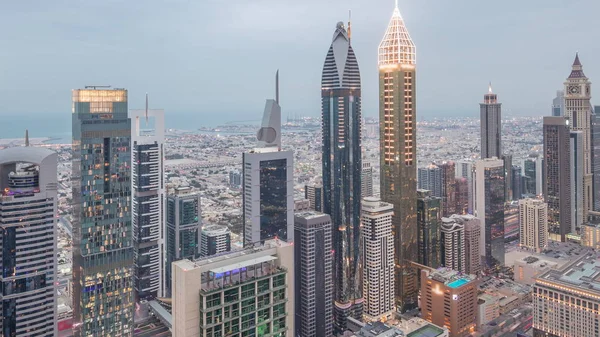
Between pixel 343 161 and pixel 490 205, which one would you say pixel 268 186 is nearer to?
pixel 343 161

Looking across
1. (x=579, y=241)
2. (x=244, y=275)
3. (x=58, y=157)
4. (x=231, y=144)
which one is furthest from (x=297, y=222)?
(x=579, y=241)

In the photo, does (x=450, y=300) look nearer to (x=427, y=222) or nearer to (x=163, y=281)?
(x=427, y=222)

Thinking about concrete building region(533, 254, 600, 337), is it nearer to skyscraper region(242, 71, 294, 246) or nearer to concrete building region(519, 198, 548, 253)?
skyscraper region(242, 71, 294, 246)

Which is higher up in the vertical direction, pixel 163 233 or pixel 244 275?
pixel 244 275

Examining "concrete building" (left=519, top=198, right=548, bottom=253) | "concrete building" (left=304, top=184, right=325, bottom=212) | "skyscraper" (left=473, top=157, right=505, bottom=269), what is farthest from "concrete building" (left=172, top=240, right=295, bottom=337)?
"concrete building" (left=519, top=198, right=548, bottom=253)

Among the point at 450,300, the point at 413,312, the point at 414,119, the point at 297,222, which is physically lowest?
the point at 413,312

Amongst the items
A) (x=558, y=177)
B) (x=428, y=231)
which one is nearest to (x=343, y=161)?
(x=428, y=231)
